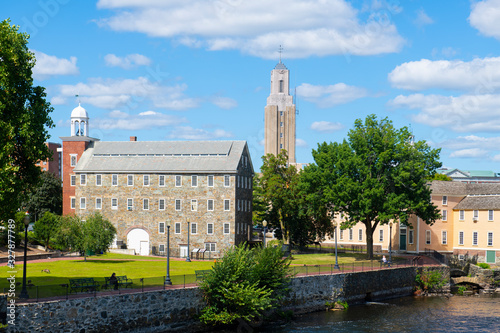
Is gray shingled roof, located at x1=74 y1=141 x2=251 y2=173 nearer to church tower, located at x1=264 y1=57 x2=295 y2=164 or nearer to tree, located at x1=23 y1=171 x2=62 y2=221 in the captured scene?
tree, located at x1=23 y1=171 x2=62 y2=221

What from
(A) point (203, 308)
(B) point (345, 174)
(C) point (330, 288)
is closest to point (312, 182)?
(B) point (345, 174)

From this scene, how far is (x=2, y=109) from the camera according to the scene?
109 ft

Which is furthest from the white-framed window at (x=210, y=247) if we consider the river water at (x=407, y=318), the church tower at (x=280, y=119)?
the church tower at (x=280, y=119)

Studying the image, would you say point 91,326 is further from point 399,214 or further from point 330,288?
point 399,214

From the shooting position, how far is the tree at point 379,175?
62.2 m

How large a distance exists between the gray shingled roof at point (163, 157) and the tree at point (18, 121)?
3652 cm

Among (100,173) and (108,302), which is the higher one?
(100,173)

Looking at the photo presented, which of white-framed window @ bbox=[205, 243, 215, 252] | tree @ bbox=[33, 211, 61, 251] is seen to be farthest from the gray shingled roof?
tree @ bbox=[33, 211, 61, 251]

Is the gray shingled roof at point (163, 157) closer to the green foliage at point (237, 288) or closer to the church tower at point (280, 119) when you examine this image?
the green foliage at point (237, 288)

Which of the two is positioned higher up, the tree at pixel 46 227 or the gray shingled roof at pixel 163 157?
the gray shingled roof at pixel 163 157

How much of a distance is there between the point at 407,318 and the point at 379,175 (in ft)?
72.2

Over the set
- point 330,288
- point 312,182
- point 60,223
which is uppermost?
point 312,182

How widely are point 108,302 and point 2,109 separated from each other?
11.9 m

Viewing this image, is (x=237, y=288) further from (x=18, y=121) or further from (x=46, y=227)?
(x=46, y=227)
